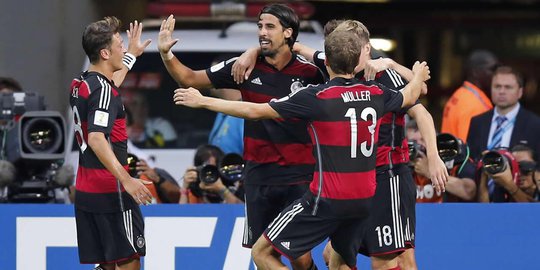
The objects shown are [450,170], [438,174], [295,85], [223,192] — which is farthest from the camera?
[223,192]

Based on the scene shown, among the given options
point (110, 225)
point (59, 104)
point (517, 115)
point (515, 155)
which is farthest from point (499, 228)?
point (59, 104)

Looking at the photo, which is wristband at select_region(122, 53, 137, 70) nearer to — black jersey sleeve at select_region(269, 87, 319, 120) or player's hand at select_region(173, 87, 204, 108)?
player's hand at select_region(173, 87, 204, 108)

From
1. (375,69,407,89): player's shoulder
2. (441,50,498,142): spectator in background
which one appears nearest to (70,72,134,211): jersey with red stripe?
(375,69,407,89): player's shoulder

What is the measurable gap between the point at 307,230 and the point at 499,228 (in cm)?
222

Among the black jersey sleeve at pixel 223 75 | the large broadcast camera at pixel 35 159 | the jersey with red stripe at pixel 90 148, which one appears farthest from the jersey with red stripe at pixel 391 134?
the large broadcast camera at pixel 35 159

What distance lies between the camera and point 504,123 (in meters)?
11.4

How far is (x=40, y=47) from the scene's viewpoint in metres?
14.4

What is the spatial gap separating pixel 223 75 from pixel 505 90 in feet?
10.1

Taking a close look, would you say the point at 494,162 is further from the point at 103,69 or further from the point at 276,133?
the point at 103,69

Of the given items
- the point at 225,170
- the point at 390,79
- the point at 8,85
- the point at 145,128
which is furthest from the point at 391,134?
the point at 8,85

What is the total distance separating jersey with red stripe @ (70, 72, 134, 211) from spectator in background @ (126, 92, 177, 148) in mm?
3167

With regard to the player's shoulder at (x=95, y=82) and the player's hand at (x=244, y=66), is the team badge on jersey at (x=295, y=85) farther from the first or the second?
the player's shoulder at (x=95, y=82)

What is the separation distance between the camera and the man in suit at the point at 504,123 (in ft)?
37.0

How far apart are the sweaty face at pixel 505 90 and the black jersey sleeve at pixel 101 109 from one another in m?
3.84
